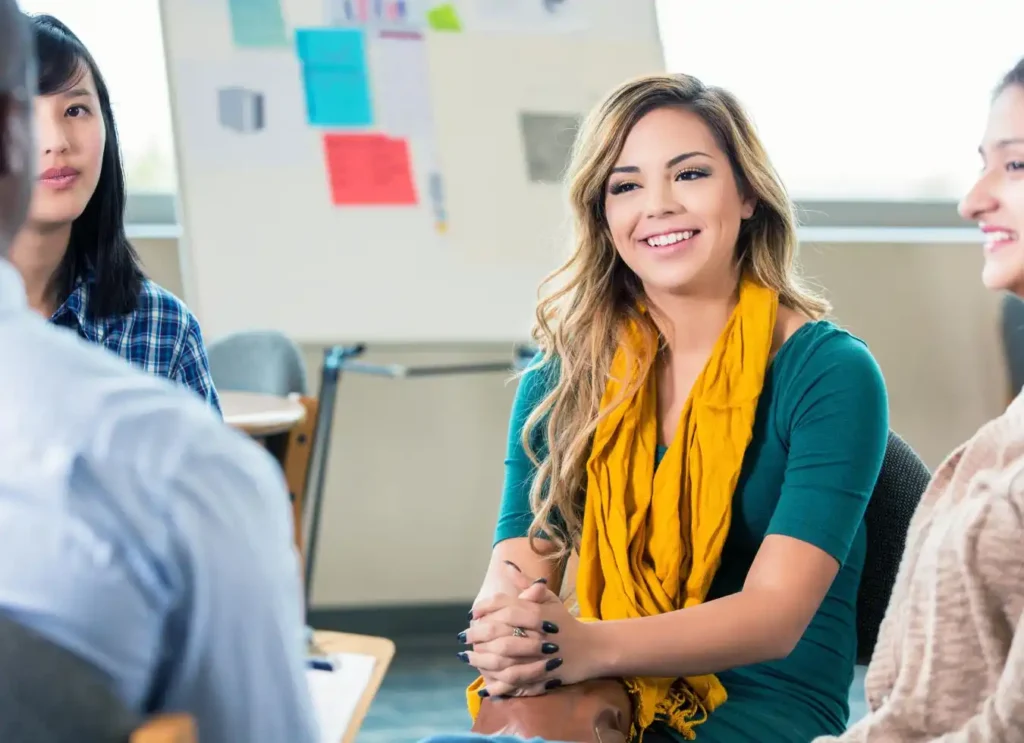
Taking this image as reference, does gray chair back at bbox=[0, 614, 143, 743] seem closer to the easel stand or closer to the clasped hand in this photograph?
the clasped hand

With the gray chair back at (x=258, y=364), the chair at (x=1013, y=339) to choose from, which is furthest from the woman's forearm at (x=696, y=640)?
the chair at (x=1013, y=339)

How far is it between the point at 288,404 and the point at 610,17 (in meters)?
1.54

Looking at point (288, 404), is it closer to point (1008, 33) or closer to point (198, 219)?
point (198, 219)

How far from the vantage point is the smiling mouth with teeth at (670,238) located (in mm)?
1666

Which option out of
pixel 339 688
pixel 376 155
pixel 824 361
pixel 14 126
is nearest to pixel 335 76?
pixel 376 155

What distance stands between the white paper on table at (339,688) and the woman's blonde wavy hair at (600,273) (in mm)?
836

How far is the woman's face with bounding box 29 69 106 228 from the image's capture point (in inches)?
67.6

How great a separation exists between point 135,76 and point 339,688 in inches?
88.4

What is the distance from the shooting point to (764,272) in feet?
5.65

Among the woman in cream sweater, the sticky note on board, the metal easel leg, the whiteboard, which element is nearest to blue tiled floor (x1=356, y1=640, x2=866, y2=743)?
the metal easel leg

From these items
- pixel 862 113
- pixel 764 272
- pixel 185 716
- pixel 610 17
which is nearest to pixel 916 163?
pixel 862 113

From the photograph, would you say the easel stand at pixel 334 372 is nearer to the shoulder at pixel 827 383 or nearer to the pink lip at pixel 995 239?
the shoulder at pixel 827 383

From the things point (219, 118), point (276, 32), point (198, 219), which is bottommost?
point (198, 219)

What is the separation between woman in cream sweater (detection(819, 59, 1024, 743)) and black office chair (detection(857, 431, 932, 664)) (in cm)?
41
